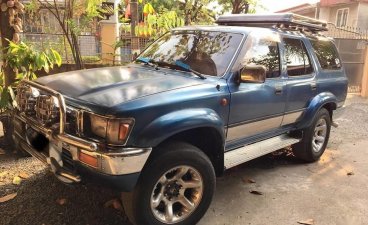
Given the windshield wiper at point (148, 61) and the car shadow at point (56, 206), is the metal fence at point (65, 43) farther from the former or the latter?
the car shadow at point (56, 206)

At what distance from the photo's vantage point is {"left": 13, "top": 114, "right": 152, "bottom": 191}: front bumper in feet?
8.73

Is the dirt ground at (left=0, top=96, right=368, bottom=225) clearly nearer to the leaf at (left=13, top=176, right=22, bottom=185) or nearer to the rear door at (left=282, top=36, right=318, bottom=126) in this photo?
the leaf at (left=13, top=176, right=22, bottom=185)

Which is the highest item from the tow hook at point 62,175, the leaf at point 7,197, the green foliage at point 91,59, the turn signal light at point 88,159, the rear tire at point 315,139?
the green foliage at point 91,59

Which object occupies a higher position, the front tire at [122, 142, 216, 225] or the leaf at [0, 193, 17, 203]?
the front tire at [122, 142, 216, 225]

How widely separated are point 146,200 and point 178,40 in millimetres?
2152

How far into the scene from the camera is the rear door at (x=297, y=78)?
450 cm

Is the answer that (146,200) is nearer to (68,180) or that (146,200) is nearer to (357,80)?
(68,180)

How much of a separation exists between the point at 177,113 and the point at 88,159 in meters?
0.81

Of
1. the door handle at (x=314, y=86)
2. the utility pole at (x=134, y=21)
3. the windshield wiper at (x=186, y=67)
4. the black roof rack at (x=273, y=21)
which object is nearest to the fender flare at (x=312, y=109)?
the door handle at (x=314, y=86)

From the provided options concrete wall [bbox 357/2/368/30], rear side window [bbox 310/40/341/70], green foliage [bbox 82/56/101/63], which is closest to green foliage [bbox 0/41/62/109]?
rear side window [bbox 310/40/341/70]

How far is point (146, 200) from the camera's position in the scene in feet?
9.54

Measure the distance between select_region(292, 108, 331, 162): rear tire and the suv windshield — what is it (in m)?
1.94

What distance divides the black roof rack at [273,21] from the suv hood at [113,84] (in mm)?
1687

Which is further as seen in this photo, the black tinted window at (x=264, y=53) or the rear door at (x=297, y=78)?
the rear door at (x=297, y=78)
